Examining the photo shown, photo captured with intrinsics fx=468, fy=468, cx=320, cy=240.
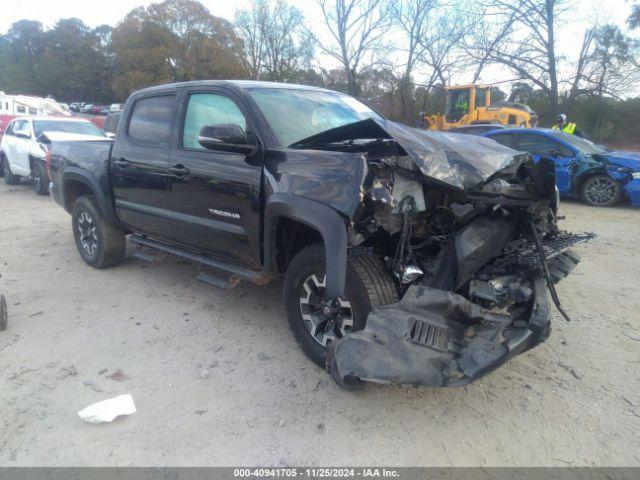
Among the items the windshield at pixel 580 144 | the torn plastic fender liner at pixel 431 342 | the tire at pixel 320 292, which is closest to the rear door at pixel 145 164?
the tire at pixel 320 292

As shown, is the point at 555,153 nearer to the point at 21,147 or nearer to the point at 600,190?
the point at 600,190

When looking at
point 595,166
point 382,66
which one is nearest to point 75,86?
point 382,66

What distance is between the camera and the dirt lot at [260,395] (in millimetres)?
2523

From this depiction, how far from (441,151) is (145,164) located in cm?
287

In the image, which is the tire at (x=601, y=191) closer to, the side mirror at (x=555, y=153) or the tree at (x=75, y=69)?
the side mirror at (x=555, y=153)

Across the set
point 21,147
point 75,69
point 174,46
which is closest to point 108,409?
point 21,147

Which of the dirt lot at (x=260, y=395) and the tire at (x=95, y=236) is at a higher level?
the tire at (x=95, y=236)

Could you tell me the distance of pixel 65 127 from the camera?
1119cm

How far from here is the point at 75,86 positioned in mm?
52750

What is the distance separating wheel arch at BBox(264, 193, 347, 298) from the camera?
2.75 meters

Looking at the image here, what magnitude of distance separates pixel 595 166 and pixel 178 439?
9.00 m

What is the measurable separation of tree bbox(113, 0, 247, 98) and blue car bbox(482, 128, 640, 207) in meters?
31.1

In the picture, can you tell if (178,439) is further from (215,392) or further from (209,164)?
(209,164)

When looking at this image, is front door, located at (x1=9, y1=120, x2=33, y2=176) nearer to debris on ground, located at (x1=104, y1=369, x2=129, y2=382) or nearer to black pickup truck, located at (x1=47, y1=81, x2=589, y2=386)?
black pickup truck, located at (x1=47, y1=81, x2=589, y2=386)
